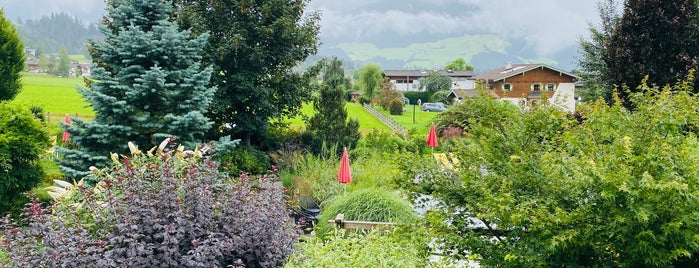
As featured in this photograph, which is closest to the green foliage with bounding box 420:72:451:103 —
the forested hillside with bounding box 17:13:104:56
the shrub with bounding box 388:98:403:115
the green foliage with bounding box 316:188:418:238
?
the shrub with bounding box 388:98:403:115

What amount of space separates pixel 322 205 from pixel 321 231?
1.47 meters

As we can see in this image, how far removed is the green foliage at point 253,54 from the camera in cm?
988

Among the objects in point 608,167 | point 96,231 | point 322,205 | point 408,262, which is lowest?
point 322,205

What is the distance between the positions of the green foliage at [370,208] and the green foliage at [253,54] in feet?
17.0

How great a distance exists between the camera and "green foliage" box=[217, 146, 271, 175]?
31.3 ft

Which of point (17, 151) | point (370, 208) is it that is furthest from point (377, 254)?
point (17, 151)

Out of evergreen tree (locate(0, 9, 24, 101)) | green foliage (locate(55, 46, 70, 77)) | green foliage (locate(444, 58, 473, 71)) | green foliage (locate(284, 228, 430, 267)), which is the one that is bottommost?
green foliage (locate(284, 228, 430, 267))

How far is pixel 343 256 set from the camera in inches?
138

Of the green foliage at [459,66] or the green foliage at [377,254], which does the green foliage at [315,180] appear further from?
the green foliage at [459,66]

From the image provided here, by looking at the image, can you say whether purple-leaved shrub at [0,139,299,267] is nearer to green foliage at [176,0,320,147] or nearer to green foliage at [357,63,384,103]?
green foliage at [176,0,320,147]

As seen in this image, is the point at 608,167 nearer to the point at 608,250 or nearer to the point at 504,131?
the point at 608,250

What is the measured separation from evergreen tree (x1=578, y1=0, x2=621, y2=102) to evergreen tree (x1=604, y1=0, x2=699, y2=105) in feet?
5.01

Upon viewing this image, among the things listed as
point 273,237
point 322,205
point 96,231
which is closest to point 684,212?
point 273,237

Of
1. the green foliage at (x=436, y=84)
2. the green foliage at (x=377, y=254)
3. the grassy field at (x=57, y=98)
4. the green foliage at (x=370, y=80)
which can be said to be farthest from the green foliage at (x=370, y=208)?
the green foliage at (x=436, y=84)
